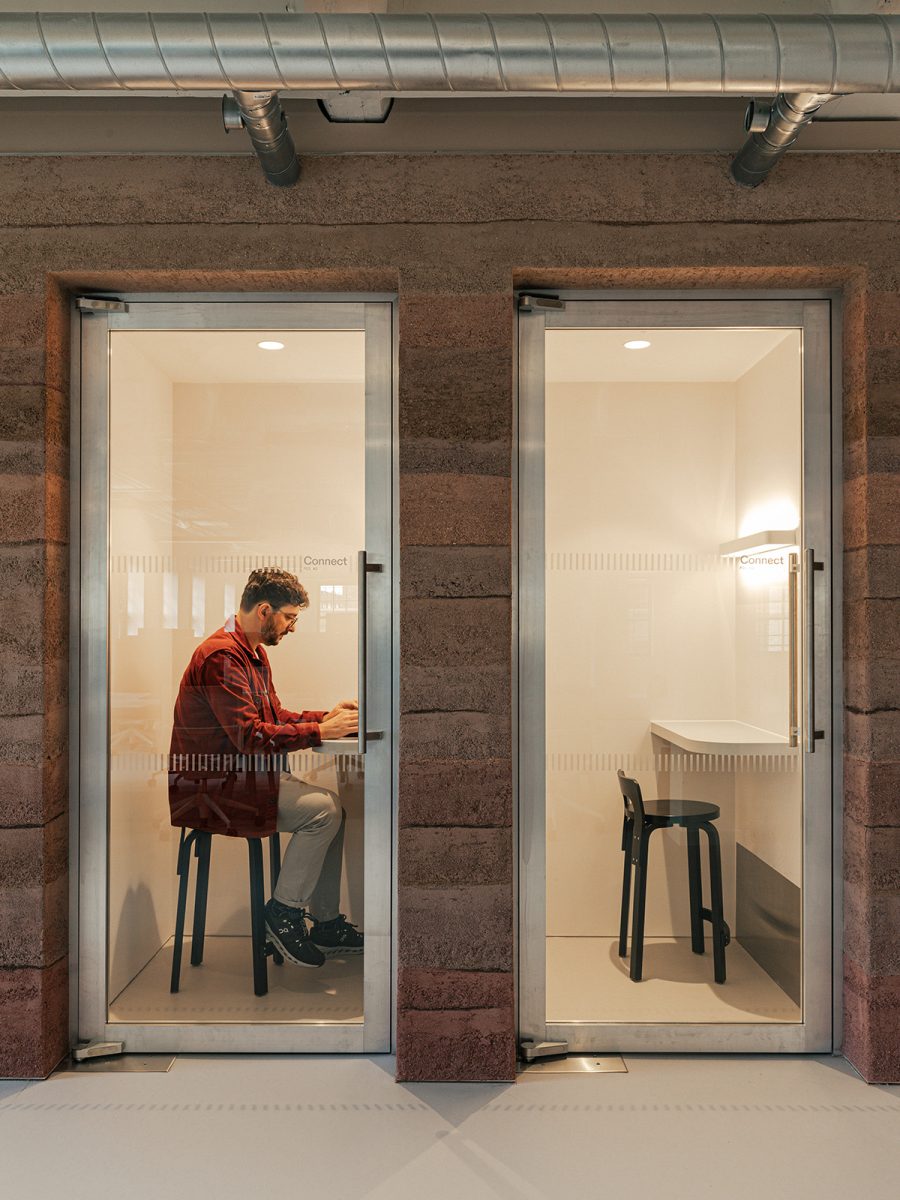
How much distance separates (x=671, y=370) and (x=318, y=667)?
1411mm

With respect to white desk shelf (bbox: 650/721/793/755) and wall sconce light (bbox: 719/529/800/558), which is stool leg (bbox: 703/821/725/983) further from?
wall sconce light (bbox: 719/529/800/558)

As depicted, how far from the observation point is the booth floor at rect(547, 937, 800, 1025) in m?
2.83

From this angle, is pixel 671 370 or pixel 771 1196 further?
pixel 671 370

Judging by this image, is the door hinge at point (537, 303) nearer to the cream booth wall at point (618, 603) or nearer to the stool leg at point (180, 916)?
the cream booth wall at point (618, 603)

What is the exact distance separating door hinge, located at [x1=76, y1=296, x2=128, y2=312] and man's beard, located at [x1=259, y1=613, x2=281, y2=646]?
1056 millimetres

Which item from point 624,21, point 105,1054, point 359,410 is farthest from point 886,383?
point 105,1054

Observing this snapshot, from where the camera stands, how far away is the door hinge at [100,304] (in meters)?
2.85

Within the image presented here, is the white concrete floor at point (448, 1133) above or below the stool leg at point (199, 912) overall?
below

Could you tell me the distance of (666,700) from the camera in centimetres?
284

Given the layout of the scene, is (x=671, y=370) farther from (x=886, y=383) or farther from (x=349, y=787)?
(x=349, y=787)

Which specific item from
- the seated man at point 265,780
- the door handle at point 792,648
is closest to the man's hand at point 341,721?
the seated man at point 265,780

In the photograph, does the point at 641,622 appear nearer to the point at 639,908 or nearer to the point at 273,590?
the point at 639,908

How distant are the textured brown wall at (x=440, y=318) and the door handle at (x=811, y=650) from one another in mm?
145

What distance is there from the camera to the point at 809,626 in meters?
2.80
